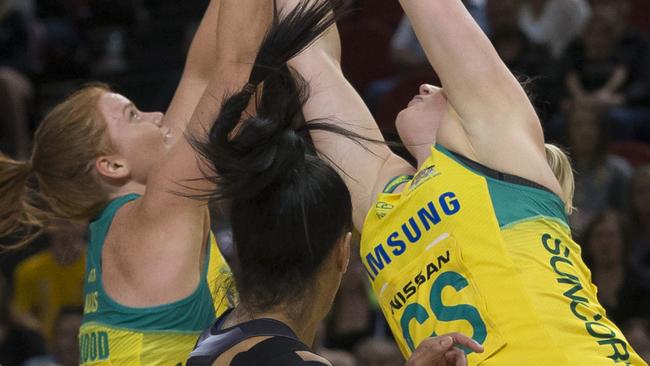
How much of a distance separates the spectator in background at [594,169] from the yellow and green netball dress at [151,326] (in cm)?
308

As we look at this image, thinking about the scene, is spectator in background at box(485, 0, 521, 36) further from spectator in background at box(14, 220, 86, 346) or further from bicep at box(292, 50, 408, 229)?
bicep at box(292, 50, 408, 229)

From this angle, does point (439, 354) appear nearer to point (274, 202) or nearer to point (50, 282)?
point (274, 202)

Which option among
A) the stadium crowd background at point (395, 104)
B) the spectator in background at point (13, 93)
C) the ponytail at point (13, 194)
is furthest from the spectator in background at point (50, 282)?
the ponytail at point (13, 194)

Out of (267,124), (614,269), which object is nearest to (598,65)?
(614,269)

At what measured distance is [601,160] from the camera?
5.41 meters

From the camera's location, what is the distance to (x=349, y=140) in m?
2.63

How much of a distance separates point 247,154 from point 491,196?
0.52 m

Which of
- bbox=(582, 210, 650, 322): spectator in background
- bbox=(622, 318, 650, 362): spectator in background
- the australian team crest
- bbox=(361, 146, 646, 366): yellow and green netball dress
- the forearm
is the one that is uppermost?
the forearm

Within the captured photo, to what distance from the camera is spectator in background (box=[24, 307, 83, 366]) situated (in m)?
5.21

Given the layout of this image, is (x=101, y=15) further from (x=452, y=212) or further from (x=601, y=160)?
(x=452, y=212)

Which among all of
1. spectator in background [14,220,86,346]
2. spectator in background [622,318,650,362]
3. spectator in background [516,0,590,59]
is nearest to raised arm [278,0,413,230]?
spectator in background [622,318,650,362]

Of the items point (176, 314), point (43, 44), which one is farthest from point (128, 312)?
point (43, 44)

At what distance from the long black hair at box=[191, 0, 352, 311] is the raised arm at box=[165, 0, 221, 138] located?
3.11 feet

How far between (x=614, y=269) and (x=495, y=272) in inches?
110
